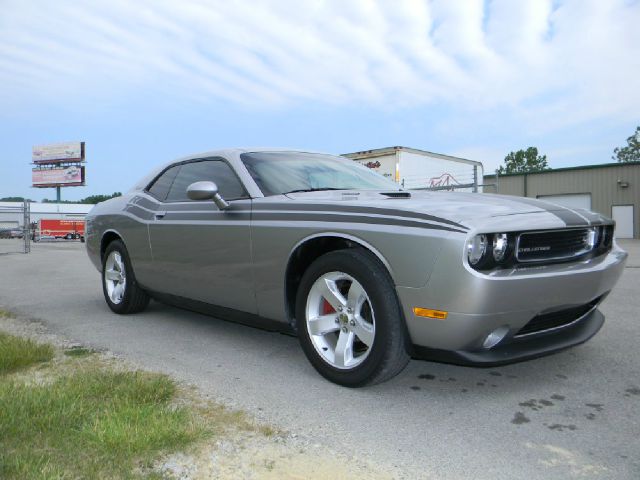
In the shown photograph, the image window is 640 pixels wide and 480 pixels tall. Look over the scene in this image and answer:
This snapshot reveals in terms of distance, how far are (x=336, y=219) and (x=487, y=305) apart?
3.16 feet

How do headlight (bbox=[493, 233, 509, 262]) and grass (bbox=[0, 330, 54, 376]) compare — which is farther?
grass (bbox=[0, 330, 54, 376])

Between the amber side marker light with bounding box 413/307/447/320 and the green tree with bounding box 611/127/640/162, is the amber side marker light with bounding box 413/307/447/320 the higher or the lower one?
the lower one

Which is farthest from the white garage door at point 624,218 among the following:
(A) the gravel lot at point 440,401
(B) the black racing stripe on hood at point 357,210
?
(B) the black racing stripe on hood at point 357,210

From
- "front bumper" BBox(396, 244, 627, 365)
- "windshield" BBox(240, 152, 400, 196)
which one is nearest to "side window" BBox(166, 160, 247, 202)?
"windshield" BBox(240, 152, 400, 196)

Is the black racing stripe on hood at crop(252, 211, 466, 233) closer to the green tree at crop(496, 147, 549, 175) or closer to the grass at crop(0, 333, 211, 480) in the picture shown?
the grass at crop(0, 333, 211, 480)

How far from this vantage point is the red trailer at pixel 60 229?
148 ft

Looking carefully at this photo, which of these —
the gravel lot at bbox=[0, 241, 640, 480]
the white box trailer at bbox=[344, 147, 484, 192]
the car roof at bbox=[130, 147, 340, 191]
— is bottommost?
the gravel lot at bbox=[0, 241, 640, 480]

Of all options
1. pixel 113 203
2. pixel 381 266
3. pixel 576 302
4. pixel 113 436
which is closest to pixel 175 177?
pixel 113 203

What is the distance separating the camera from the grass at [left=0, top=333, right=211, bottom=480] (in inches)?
79.3

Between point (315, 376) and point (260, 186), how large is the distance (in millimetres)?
1334

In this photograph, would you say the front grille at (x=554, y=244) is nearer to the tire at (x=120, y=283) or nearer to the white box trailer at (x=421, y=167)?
the tire at (x=120, y=283)

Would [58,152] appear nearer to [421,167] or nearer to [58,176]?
[58,176]

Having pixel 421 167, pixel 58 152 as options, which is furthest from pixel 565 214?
pixel 58 152

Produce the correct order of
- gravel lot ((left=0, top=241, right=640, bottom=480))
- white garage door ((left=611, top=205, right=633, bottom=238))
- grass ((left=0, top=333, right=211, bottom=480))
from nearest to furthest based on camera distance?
1. grass ((left=0, top=333, right=211, bottom=480))
2. gravel lot ((left=0, top=241, right=640, bottom=480))
3. white garage door ((left=611, top=205, right=633, bottom=238))
